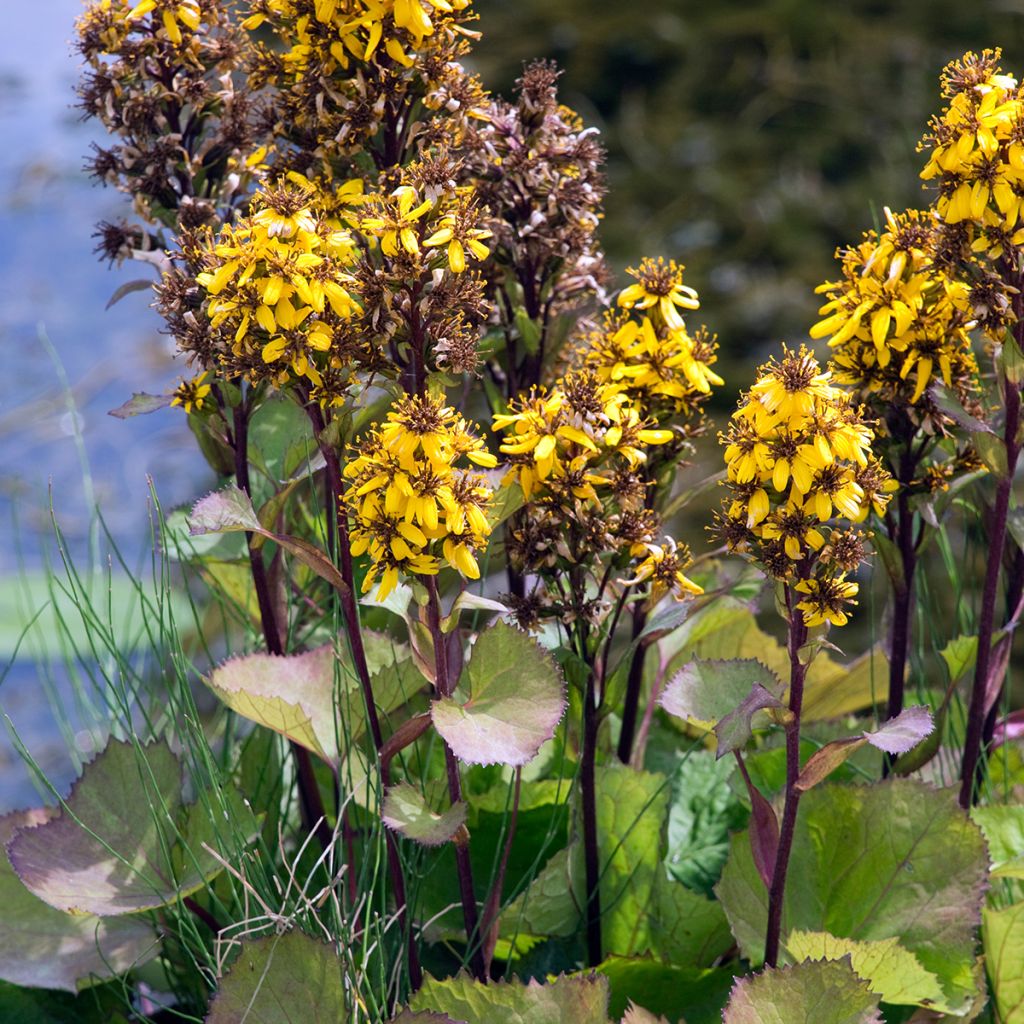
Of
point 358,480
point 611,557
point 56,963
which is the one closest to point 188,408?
point 358,480

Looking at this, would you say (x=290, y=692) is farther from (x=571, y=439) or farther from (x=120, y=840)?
(x=571, y=439)

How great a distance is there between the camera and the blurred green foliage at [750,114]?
9.02ft

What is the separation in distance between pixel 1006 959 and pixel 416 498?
0.54 m

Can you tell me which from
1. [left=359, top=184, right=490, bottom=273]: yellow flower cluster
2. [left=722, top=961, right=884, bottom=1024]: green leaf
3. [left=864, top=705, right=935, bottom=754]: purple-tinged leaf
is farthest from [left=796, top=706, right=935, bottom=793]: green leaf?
[left=359, top=184, right=490, bottom=273]: yellow flower cluster

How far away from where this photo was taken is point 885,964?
0.84 meters

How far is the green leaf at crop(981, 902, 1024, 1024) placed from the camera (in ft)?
2.99

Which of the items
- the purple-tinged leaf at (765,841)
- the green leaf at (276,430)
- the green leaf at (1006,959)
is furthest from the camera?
the green leaf at (276,430)

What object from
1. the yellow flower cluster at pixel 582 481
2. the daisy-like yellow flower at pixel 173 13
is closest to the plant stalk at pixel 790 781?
the yellow flower cluster at pixel 582 481

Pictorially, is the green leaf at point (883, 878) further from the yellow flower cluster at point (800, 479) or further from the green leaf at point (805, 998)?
the yellow flower cluster at point (800, 479)

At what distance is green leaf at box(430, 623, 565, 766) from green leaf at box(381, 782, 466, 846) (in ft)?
0.12

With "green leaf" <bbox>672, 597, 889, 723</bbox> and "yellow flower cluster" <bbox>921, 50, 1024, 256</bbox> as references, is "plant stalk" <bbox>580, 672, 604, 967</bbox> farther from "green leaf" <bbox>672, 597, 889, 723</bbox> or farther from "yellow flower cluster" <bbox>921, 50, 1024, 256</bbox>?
"yellow flower cluster" <bbox>921, 50, 1024, 256</bbox>

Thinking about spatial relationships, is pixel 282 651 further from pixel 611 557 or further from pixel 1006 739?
pixel 1006 739

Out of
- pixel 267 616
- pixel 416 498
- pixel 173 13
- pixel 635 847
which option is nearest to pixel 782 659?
pixel 635 847

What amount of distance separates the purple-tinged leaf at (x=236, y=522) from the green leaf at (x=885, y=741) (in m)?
0.28
